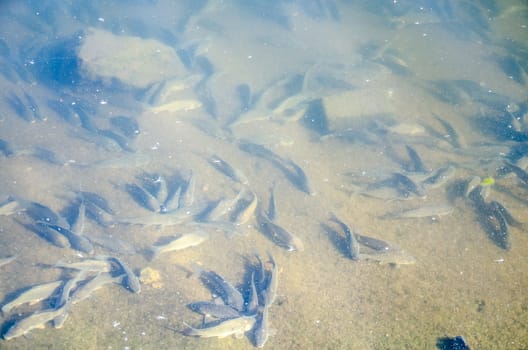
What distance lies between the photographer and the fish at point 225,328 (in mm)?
4621

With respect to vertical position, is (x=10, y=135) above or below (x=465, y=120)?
above

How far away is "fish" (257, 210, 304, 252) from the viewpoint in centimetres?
620

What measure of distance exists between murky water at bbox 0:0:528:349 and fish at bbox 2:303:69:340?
10 centimetres

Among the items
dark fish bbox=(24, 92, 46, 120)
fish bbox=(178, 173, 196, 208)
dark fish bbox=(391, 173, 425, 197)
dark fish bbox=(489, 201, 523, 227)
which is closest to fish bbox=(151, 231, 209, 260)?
fish bbox=(178, 173, 196, 208)

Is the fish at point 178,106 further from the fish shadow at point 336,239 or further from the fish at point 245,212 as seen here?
the fish shadow at point 336,239

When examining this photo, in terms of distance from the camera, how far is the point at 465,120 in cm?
1035

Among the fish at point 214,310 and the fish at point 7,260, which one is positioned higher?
the fish at point 7,260

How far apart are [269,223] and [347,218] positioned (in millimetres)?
1686

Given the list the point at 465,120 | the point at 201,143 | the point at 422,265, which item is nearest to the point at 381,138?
the point at 465,120

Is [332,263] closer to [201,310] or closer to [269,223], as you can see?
[269,223]

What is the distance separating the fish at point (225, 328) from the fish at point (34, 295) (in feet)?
7.87

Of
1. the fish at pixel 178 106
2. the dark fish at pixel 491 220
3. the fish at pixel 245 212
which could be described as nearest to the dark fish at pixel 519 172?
the dark fish at pixel 491 220

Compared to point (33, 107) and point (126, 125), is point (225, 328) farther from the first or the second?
point (33, 107)

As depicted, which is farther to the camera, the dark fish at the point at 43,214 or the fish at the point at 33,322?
the dark fish at the point at 43,214
